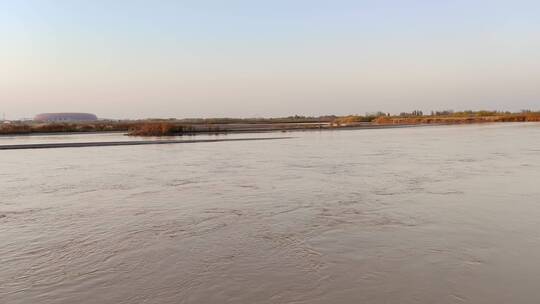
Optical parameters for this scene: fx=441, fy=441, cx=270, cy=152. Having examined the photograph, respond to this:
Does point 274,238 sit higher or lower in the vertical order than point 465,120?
lower

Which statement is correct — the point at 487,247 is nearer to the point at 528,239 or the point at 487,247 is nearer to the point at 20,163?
the point at 528,239

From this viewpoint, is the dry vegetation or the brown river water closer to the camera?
the brown river water

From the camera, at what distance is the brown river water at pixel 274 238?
18.1 ft

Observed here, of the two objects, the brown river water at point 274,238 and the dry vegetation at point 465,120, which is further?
the dry vegetation at point 465,120

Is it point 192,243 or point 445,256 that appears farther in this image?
point 192,243

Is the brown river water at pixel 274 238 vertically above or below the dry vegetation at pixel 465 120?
below

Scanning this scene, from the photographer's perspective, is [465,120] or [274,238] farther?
[465,120]

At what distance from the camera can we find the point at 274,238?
7828mm

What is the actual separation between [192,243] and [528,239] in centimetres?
572

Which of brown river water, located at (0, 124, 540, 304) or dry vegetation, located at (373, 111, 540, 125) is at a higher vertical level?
dry vegetation, located at (373, 111, 540, 125)

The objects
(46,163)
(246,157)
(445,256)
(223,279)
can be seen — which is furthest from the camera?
(246,157)

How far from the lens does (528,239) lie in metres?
7.48

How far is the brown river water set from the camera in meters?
5.53

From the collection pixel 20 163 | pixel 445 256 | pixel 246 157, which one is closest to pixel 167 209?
pixel 445 256
